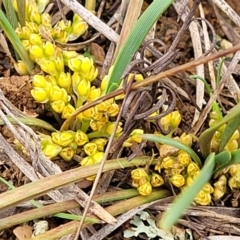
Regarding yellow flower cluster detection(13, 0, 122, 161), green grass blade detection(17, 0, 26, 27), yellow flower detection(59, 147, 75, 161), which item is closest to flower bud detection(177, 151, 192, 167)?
yellow flower cluster detection(13, 0, 122, 161)

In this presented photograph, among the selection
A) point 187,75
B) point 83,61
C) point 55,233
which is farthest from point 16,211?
point 187,75

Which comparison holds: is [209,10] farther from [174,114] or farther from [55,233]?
[55,233]

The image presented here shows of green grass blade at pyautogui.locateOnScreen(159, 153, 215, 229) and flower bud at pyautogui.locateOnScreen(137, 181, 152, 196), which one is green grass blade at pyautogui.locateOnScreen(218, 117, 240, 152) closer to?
flower bud at pyautogui.locateOnScreen(137, 181, 152, 196)

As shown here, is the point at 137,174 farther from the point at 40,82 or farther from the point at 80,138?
the point at 40,82

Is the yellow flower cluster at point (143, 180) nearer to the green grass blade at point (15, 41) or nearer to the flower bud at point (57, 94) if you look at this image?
the flower bud at point (57, 94)

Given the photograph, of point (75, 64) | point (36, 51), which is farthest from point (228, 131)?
point (36, 51)
